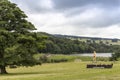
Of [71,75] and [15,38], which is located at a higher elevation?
[15,38]

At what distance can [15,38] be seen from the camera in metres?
51.4

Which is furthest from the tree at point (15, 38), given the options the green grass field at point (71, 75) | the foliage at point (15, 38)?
the green grass field at point (71, 75)

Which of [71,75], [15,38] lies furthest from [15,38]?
[71,75]

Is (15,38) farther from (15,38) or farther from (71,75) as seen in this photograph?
(71,75)

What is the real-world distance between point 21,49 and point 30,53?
2.46m

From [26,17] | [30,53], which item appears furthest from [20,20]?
[30,53]

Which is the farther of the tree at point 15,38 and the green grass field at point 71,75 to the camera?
the tree at point 15,38

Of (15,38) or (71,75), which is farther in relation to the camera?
(15,38)

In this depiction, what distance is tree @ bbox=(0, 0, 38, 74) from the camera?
162ft

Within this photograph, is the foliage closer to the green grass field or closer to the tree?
the tree

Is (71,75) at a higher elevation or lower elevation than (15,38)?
lower

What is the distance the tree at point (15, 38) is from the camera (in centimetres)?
4944

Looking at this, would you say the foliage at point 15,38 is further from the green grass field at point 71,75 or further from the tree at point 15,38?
the green grass field at point 71,75

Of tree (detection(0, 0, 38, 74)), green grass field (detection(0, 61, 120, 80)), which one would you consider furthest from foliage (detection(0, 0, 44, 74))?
green grass field (detection(0, 61, 120, 80))
